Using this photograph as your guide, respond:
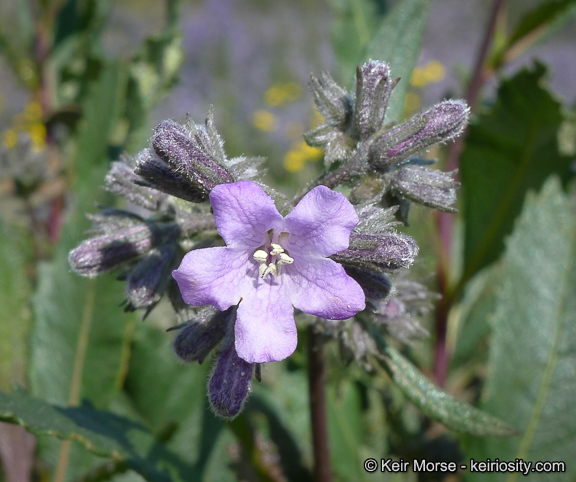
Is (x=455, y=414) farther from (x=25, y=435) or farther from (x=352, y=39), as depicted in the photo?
(x=352, y=39)

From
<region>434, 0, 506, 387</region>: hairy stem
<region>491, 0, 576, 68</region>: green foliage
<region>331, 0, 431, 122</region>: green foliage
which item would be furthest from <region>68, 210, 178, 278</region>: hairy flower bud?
<region>491, 0, 576, 68</region>: green foliage

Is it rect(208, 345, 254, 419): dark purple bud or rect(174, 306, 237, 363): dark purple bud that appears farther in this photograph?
rect(174, 306, 237, 363): dark purple bud

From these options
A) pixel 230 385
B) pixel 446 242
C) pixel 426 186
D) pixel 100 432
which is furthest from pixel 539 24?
pixel 100 432

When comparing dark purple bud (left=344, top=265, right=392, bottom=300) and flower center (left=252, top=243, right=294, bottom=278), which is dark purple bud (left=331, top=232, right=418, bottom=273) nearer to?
dark purple bud (left=344, top=265, right=392, bottom=300)

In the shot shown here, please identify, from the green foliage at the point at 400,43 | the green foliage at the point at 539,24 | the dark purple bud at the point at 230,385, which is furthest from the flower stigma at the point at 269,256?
the green foliage at the point at 539,24

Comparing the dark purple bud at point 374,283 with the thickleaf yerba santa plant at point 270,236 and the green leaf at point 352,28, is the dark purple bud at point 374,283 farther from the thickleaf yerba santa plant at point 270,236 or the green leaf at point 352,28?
the green leaf at point 352,28

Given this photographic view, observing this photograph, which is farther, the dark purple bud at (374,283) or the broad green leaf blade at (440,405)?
the broad green leaf blade at (440,405)
